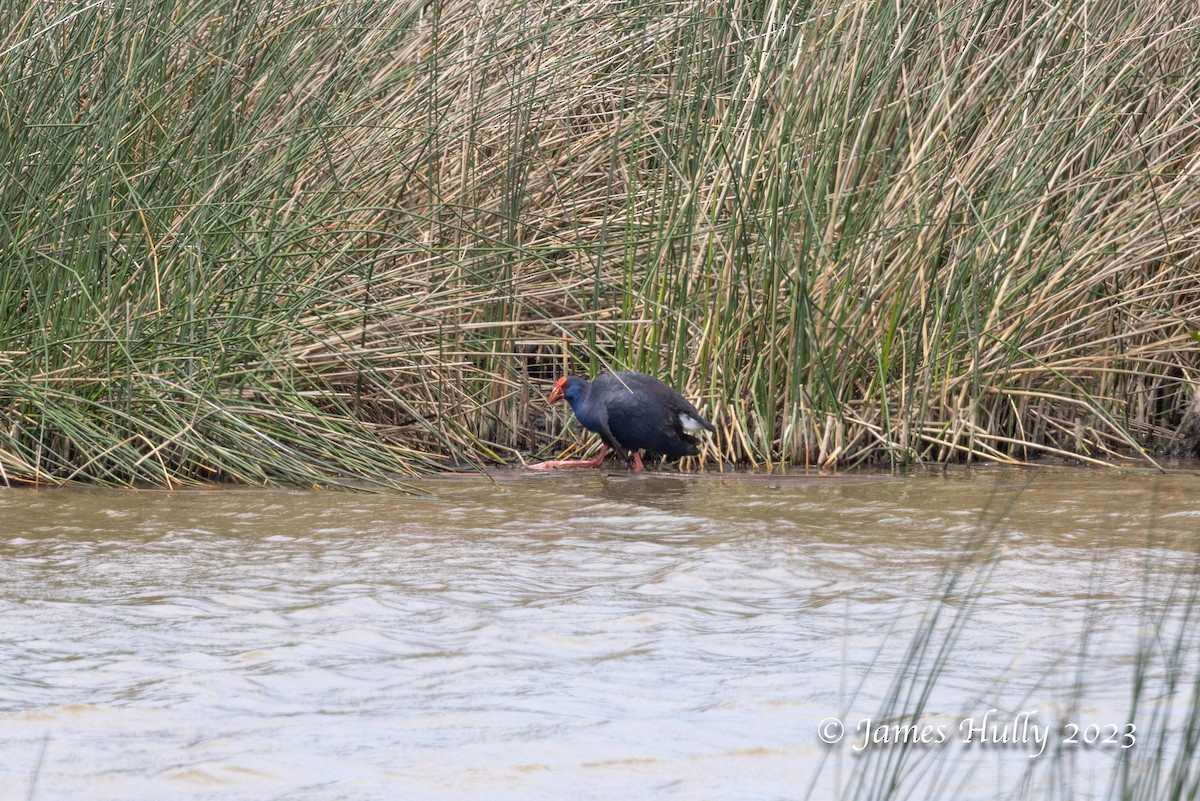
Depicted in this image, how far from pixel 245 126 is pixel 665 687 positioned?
3298 millimetres

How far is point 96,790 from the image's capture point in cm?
227

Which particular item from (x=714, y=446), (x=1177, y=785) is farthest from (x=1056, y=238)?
(x=1177, y=785)

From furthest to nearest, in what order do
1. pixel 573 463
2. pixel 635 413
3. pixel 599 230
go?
pixel 599 230 → pixel 573 463 → pixel 635 413

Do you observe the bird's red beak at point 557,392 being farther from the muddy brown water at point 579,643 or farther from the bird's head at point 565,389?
the muddy brown water at point 579,643

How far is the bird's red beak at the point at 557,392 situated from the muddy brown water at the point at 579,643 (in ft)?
2.39

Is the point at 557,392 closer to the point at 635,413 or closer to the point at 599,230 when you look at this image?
the point at 635,413

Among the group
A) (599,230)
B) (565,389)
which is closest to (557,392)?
(565,389)

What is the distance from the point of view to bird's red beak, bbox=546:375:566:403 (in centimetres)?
557

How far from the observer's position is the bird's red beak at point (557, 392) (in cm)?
557

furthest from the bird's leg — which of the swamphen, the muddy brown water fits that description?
the muddy brown water

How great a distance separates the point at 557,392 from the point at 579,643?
A: 259 centimetres

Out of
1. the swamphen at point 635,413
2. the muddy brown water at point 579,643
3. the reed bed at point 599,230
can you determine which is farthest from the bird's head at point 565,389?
the muddy brown water at point 579,643

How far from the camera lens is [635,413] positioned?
5270 mm

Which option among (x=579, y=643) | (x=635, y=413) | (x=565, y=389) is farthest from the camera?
(x=565, y=389)
